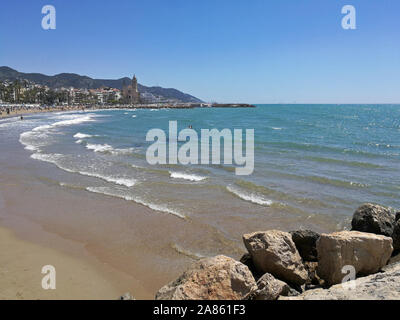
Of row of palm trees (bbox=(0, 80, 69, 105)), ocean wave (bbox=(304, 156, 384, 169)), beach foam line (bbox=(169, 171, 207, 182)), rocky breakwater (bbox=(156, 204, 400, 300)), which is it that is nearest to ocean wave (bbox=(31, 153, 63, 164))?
beach foam line (bbox=(169, 171, 207, 182))

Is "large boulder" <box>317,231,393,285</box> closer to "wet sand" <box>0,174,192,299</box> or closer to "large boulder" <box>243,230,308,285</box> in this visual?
"large boulder" <box>243,230,308,285</box>

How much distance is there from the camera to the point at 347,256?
539 centimetres

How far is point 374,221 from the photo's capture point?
664 cm

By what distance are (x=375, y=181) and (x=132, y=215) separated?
11.7m

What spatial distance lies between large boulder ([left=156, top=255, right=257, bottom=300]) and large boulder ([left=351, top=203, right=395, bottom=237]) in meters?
3.69

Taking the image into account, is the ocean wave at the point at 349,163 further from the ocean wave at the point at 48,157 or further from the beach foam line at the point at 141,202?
the ocean wave at the point at 48,157

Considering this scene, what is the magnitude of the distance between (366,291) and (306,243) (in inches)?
82.8

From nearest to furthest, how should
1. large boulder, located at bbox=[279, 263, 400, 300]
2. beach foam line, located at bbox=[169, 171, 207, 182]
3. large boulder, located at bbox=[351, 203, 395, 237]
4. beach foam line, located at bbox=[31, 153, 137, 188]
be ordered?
large boulder, located at bbox=[279, 263, 400, 300], large boulder, located at bbox=[351, 203, 395, 237], beach foam line, located at bbox=[31, 153, 137, 188], beach foam line, located at bbox=[169, 171, 207, 182]

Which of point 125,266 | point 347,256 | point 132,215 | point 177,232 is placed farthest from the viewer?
point 132,215

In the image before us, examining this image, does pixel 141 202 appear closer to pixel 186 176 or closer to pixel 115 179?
pixel 115 179

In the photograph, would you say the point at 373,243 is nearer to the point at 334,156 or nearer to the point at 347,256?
the point at 347,256

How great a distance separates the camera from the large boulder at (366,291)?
4102 mm

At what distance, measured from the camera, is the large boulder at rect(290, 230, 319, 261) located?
20.9ft
